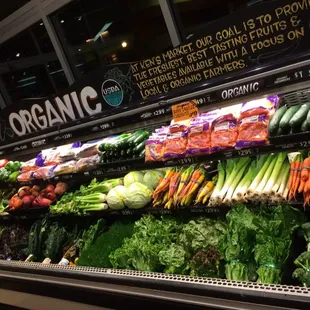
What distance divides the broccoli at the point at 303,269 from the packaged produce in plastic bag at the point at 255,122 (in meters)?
0.71

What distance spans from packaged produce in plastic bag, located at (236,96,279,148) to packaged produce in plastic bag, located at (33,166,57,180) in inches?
80.4

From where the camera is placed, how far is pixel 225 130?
2672 mm

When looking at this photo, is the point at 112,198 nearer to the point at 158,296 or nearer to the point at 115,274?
the point at 115,274

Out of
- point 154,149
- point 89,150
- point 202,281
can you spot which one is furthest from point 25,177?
point 202,281

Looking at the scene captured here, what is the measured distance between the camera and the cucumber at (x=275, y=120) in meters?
2.34

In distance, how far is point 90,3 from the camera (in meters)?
4.63

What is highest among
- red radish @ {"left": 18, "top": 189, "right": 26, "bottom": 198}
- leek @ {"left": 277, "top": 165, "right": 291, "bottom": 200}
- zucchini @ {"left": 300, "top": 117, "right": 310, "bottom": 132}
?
zucchini @ {"left": 300, "top": 117, "right": 310, "bottom": 132}

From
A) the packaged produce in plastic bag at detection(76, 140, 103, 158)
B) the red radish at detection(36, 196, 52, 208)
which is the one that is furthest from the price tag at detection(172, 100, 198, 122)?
the red radish at detection(36, 196, 52, 208)

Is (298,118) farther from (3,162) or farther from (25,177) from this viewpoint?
(3,162)

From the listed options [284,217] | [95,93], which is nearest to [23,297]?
[95,93]

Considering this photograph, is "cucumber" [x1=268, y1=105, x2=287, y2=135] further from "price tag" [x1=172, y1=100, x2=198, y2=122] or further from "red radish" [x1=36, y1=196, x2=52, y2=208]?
"red radish" [x1=36, y1=196, x2=52, y2=208]

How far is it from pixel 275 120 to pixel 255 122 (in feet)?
0.54

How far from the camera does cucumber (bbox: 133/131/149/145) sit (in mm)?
3172

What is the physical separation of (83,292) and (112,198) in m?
0.81
